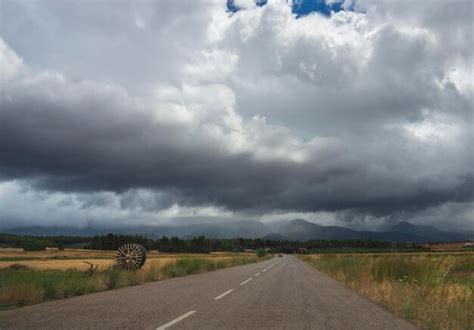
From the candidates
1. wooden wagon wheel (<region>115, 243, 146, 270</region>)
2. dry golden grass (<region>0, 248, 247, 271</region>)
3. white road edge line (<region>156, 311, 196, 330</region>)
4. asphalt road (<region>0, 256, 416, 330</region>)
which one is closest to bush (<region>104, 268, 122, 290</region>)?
asphalt road (<region>0, 256, 416, 330</region>)

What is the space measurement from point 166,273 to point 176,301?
49.9ft

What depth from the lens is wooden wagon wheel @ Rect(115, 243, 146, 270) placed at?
30.3m

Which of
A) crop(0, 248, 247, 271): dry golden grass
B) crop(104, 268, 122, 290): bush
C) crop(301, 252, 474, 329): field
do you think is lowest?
crop(0, 248, 247, 271): dry golden grass

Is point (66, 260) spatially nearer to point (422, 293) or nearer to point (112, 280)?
point (112, 280)

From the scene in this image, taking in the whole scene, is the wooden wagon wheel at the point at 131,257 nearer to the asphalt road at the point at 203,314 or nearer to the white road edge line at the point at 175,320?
the asphalt road at the point at 203,314

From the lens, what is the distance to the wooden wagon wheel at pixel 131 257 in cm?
3031

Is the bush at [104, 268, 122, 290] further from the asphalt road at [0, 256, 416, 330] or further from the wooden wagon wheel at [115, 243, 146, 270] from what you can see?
the wooden wagon wheel at [115, 243, 146, 270]

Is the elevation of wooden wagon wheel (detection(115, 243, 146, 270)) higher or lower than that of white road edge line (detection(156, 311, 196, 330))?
higher

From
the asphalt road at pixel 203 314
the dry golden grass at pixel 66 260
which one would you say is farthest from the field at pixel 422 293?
the dry golden grass at pixel 66 260

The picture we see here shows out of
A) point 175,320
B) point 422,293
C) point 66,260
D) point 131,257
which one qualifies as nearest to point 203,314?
point 175,320

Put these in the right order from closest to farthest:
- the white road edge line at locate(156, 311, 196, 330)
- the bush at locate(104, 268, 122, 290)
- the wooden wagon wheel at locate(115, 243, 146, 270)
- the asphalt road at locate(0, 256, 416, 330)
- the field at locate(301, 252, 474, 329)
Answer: the white road edge line at locate(156, 311, 196, 330), the asphalt road at locate(0, 256, 416, 330), the field at locate(301, 252, 474, 329), the bush at locate(104, 268, 122, 290), the wooden wagon wheel at locate(115, 243, 146, 270)

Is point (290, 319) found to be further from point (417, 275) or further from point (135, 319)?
point (417, 275)

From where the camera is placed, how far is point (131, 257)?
3047 cm

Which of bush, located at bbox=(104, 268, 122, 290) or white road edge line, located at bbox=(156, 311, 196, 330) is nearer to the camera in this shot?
white road edge line, located at bbox=(156, 311, 196, 330)
